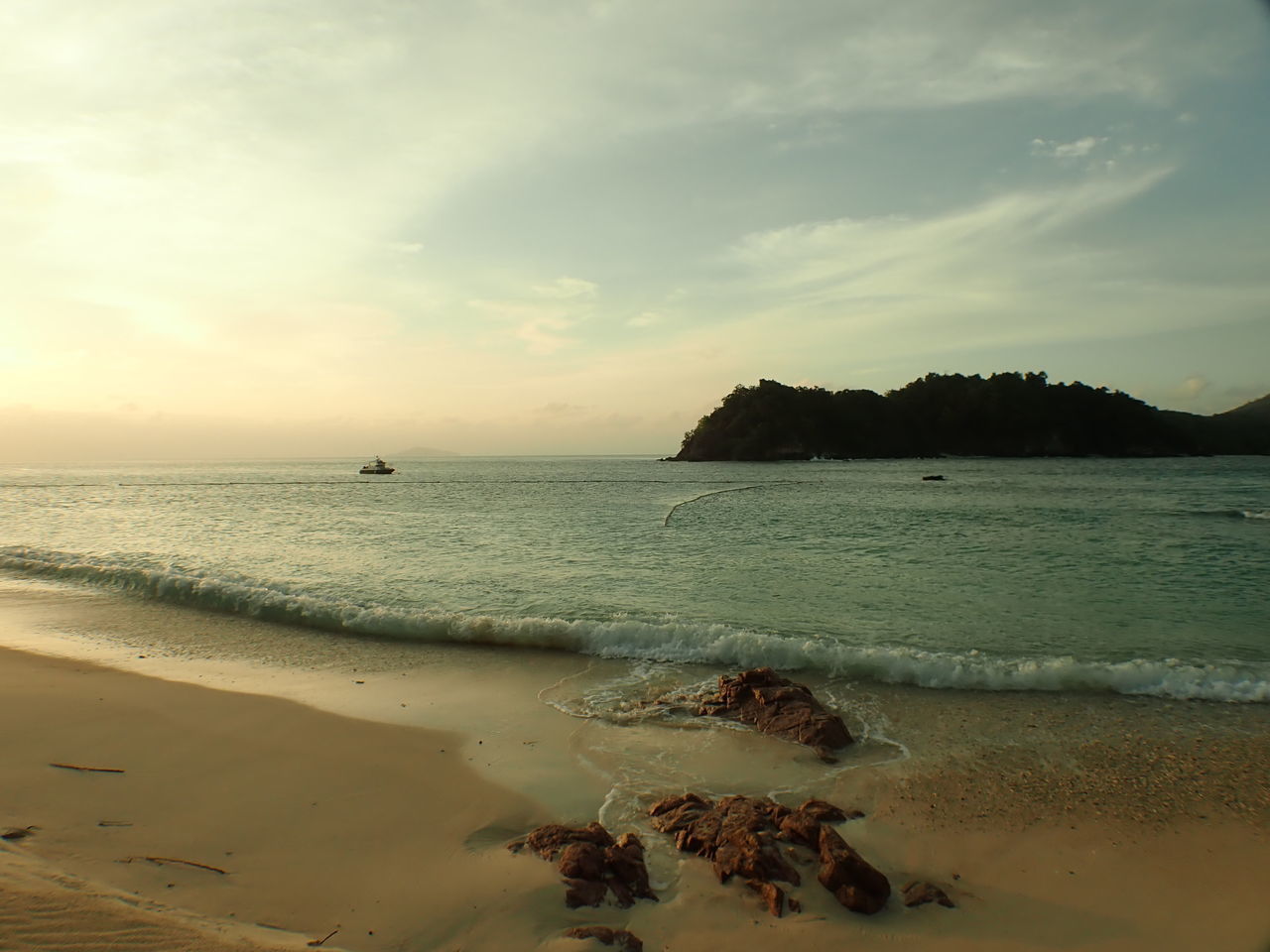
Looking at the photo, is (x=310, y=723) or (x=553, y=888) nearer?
(x=553, y=888)

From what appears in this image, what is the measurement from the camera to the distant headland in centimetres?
13238

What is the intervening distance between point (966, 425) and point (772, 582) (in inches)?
5529

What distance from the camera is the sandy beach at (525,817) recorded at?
13.1ft

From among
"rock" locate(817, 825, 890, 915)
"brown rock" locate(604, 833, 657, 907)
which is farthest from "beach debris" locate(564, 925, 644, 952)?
"rock" locate(817, 825, 890, 915)

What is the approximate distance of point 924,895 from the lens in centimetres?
434

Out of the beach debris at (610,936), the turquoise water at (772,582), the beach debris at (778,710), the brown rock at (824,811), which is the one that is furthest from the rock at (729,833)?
the turquoise water at (772,582)

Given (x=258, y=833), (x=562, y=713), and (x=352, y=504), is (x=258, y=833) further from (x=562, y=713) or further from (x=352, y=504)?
(x=352, y=504)

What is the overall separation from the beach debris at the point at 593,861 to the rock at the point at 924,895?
1647 mm

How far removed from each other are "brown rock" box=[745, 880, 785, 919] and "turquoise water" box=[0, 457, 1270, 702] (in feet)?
18.6

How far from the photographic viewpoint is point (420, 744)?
6.88 m

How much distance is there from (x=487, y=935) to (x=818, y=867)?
7.19 ft

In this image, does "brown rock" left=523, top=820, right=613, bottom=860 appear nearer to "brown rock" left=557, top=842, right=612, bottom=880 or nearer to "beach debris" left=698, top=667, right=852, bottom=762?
"brown rock" left=557, top=842, right=612, bottom=880

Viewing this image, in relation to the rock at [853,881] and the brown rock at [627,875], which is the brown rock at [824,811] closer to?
the rock at [853,881]

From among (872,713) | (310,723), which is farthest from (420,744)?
(872,713)
